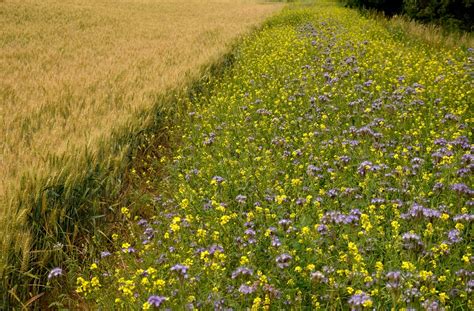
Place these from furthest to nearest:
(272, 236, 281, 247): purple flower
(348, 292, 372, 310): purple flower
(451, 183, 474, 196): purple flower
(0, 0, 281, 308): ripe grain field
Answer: (0, 0, 281, 308): ripe grain field
(451, 183, 474, 196): purple flower
(272, 236, 281, 247): purple flower
(348, 292, 372, 310): purple flower

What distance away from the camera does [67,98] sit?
6.54 metres

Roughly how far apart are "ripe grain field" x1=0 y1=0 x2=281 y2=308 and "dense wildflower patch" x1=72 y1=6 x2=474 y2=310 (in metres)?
0.60

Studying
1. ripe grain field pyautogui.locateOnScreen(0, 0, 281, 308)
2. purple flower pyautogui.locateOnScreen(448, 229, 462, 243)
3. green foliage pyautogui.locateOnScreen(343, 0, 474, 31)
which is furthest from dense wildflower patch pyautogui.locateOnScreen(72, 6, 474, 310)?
green foliage pyautogui.locateOnScreen(343, 0, 474, 31)

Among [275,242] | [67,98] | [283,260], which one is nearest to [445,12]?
[67,98]

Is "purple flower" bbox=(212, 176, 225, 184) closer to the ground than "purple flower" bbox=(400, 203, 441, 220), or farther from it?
closer to the ground

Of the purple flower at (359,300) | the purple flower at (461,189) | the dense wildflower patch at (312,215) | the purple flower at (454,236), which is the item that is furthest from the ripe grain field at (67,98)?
the purple flower at (461,189)

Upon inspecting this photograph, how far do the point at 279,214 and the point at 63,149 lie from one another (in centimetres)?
207

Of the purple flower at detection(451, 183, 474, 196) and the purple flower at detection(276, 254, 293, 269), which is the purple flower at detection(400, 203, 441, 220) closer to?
the purple flower at detection(451, 183, 474, 196)

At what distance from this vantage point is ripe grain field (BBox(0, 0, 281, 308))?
3715 millimetres

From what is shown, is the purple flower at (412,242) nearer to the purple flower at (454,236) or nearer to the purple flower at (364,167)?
the purple flower at (454,236)

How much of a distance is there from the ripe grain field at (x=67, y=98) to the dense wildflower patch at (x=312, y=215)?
1.98 ft

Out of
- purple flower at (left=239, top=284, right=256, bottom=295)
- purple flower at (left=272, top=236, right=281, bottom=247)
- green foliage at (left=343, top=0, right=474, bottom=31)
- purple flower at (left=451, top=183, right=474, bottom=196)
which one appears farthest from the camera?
green foliage at (left=343, top=0, right=474, bottom=31)

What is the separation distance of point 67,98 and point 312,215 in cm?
432

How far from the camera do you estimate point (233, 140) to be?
18.4ft
